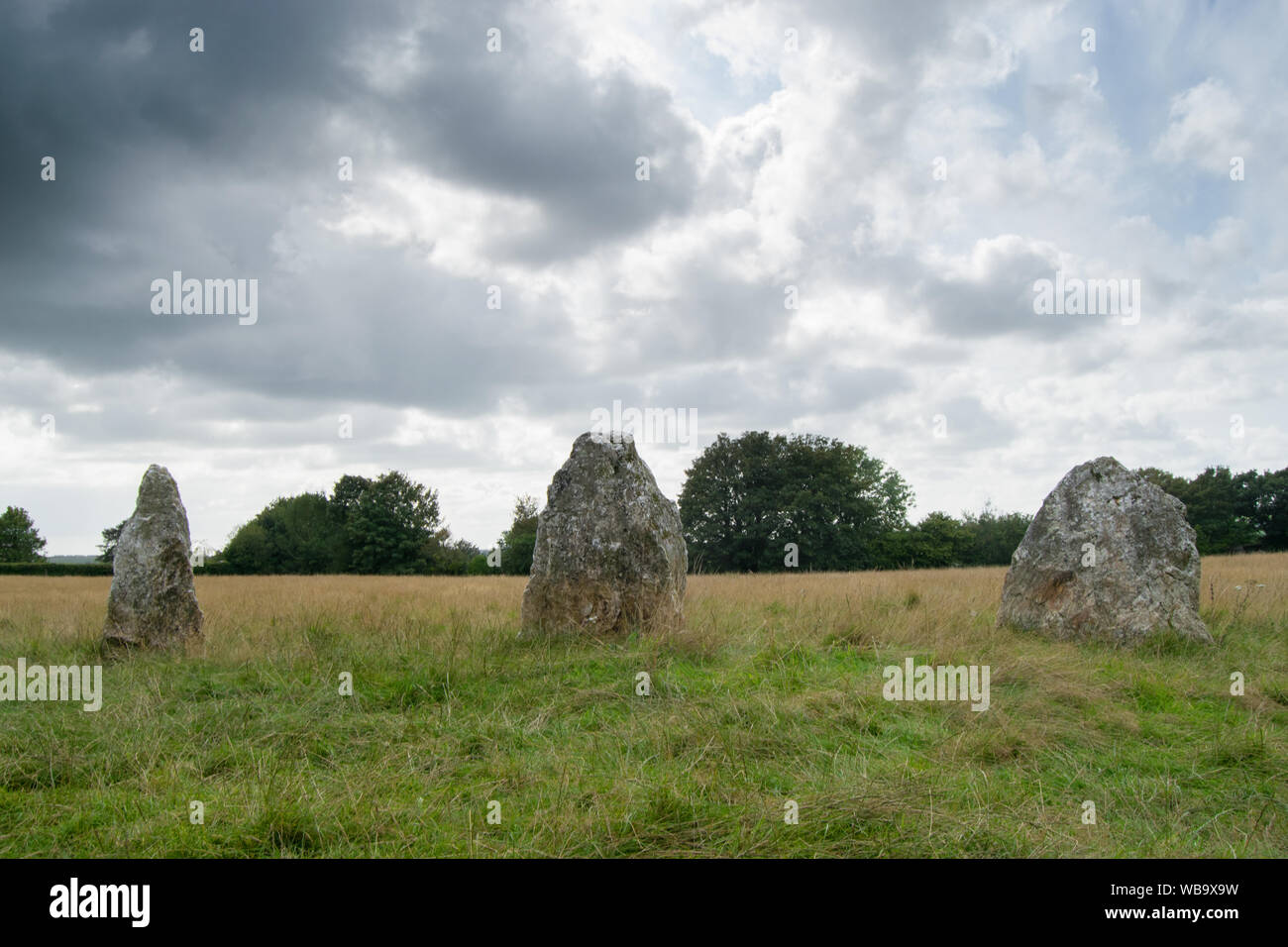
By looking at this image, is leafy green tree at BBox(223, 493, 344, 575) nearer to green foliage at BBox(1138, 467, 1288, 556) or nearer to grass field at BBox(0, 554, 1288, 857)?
grass field at BBox(0, 554, 1288, 857)

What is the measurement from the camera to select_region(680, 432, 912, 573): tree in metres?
42.3

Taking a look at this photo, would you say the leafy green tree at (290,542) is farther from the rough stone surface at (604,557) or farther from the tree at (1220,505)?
the tree at (1220,505)

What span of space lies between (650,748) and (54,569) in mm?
45247

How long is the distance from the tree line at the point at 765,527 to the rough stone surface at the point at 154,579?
29238mm

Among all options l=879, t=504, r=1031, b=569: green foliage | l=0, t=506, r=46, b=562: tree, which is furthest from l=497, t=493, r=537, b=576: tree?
l=0, t=506, r=46, b=562: tree

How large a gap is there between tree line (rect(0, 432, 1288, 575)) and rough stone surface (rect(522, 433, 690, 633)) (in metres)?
27.7

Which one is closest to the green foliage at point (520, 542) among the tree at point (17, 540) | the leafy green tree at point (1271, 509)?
the tree at point (17, 540)

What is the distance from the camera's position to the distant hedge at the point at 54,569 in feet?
130

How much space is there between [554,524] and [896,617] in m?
4.41
